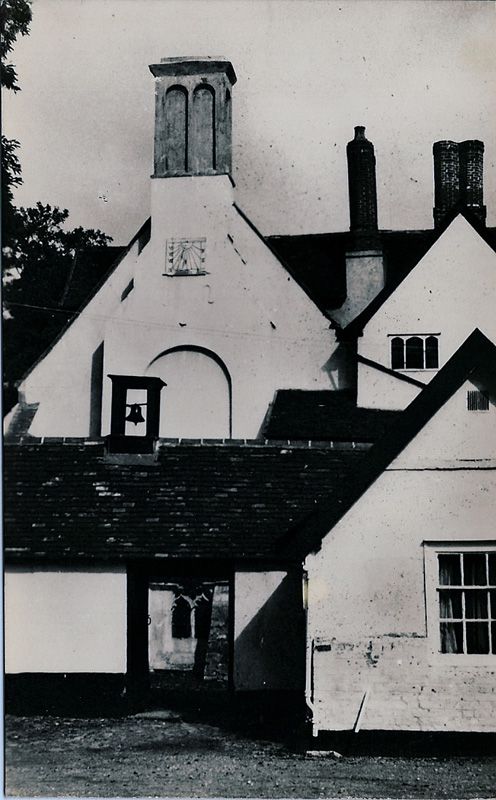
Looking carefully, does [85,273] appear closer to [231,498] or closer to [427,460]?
[231,498]

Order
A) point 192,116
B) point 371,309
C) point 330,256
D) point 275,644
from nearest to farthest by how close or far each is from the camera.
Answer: point 275,644
point 192,116
point 371,309
point 330,256

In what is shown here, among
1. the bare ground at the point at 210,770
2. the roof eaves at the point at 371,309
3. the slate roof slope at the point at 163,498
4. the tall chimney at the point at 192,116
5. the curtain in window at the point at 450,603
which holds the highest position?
the tall chimney at the point at 192,116

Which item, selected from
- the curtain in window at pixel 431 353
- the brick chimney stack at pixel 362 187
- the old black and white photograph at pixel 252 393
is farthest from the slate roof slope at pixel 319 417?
the brick chimney stack at pixel 362 187

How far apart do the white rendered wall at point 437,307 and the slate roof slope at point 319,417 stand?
188 mm

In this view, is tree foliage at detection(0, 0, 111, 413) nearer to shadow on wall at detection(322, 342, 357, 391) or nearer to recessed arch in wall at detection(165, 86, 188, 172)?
recessed arch in wall at detection(165, 86, 188, 172)

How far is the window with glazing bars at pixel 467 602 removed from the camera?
7.12m

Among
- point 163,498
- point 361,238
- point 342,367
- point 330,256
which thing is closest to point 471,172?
point 361,238

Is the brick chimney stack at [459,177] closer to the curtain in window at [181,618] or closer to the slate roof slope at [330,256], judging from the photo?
the slate roof slope at [330,256]

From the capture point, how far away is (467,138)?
7746mm

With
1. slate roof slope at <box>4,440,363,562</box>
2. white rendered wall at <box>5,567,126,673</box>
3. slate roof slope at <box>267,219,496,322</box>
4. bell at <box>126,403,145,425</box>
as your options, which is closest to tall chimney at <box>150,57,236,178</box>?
slate roof slope at <box>267,219,496,322</box>

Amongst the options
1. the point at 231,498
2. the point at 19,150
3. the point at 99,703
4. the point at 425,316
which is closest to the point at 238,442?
the point at 231,498

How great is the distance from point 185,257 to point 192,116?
1703 millimetres

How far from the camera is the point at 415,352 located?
9188mm

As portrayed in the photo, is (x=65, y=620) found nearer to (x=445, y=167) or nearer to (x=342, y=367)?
(x=342, y=367)
